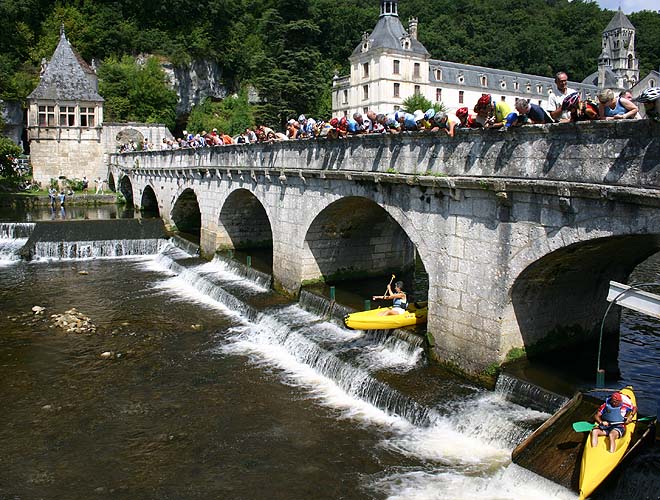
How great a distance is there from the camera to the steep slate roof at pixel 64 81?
53.4 m

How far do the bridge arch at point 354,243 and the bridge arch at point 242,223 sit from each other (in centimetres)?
745

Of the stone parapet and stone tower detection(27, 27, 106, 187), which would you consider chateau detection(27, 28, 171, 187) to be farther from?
the stone parapet

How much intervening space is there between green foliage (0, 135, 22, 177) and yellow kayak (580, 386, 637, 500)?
44843mm

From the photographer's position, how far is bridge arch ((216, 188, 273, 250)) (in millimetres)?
27859

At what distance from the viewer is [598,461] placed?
8.98 m

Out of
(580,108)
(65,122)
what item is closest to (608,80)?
(65,122)

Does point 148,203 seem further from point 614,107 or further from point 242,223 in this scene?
point 614,107

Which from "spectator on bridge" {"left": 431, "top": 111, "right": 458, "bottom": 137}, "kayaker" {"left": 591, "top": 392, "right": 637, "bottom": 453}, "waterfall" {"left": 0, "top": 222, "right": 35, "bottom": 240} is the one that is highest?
"spectator on bridge" {"left": 431, "top": 111, "right": 458, "bottom": 137}

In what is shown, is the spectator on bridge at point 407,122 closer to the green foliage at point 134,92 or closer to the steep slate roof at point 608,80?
the green foliage at point 134,92

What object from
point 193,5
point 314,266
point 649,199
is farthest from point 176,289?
point 193,5

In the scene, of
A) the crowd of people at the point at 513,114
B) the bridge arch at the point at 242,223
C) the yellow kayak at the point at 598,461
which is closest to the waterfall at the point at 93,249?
the bridge arch at the point at 242,223

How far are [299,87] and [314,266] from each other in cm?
3687

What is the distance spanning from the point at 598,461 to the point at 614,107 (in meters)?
5.71

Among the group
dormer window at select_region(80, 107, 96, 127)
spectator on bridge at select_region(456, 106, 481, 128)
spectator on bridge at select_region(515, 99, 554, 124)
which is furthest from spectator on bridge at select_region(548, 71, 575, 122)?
dormer window at select_region(80, 107, 96, 127)
